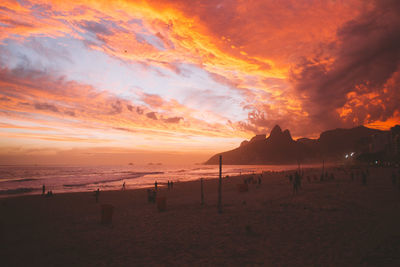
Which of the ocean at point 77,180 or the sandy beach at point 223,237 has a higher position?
the sandy beach at point 223,237

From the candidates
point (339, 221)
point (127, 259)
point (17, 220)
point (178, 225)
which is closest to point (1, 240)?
point (17, 220)

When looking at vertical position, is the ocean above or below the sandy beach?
below

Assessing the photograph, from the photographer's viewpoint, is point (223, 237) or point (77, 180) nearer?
point (223, 237)

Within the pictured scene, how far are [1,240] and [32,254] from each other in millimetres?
3336

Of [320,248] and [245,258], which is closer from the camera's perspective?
[245,258]

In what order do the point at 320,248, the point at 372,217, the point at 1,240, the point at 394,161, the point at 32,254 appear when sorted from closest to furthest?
the point at 320,248 → the point at 32,254 → the point at 1,240 → the point at 372,217 → the point at 394,161

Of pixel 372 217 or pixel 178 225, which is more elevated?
pixel 372 217

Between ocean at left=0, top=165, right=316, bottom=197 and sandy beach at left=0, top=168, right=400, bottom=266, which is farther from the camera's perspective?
ocean at left=0, top=165, right=316, bottom=197

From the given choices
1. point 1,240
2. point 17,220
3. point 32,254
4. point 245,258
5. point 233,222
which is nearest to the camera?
point 245,258

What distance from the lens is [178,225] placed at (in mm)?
11367

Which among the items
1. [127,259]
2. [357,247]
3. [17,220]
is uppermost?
[357,247]

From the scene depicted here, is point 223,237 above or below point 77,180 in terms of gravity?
above

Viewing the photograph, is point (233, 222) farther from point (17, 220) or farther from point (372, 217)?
point (17, 220)

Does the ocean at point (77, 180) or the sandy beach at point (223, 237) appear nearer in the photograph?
the sandy beach at point (223, 237)
